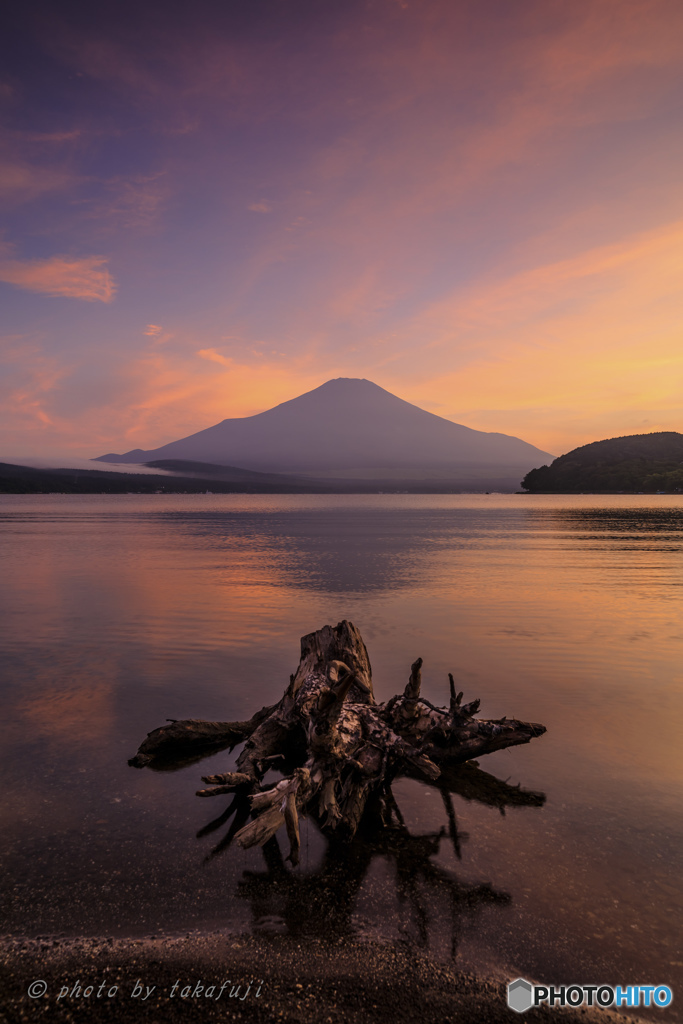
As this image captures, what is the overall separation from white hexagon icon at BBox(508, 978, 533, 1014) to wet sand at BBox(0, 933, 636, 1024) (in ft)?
0.19

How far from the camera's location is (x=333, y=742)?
6.47 metres

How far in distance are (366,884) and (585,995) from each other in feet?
6.21

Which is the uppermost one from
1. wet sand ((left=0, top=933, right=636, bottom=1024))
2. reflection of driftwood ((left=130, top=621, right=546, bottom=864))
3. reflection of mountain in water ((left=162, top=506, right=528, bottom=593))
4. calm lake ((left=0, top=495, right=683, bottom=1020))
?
reflection of driftwood ((left=130, top=621, right=546, bottom=864))

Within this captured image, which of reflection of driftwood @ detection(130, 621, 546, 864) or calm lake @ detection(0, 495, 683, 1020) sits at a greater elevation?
reflection of driftwood @ detection(130, 621, 546, 864)

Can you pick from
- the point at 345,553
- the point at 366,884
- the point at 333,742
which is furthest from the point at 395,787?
the point at 345,553

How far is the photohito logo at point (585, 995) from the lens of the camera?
4.12m

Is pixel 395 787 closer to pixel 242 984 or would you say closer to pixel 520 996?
pixel 520 996

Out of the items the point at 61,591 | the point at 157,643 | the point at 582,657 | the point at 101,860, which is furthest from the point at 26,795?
the point at 61,591

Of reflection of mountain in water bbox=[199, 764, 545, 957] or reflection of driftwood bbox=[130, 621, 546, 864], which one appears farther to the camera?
reflection of driftwood bbox=[130, 621, 546, 864]

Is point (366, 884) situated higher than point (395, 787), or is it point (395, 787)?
point (366, 884)

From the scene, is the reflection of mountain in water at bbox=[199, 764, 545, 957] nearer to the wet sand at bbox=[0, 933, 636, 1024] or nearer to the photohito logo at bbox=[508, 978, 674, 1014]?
the wet sand at bbox=[0, 933, 636, 1024]

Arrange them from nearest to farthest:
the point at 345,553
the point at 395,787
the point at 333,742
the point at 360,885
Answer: the point at 360,885 < the point at 333,742 < the point at 395,787 < the point at 345,553

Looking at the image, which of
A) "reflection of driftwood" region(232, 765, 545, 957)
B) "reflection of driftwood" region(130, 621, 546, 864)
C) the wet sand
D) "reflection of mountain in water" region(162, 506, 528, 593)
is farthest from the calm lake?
"reflection of mountain in water" region(162, 506, 528, 593)

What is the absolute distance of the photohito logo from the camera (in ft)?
13.5
